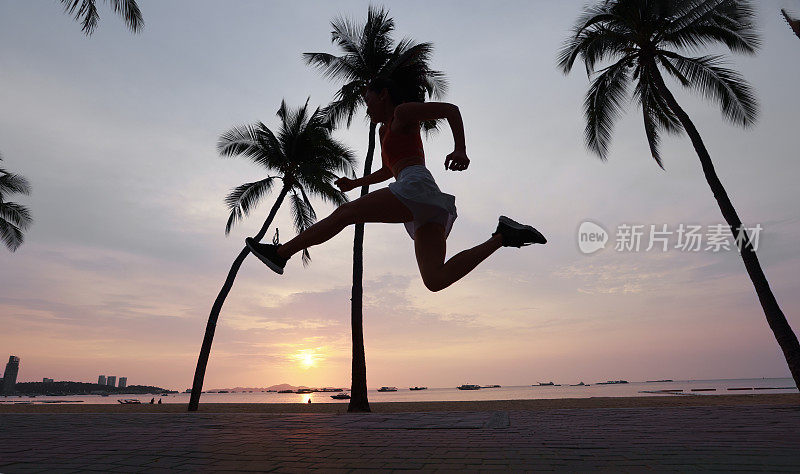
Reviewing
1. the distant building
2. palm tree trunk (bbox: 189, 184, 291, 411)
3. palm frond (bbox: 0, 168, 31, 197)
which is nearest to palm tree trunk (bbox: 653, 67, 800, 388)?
palm tree trunk (bbox: 189, 184, 291, 411)

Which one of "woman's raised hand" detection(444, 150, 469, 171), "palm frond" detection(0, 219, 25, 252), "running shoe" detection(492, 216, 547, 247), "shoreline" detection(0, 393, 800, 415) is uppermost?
"palm frond" detection(0, 219, 25, 252)

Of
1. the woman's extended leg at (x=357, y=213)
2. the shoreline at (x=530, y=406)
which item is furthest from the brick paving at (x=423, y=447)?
the shoreline at (x=530, y=406)

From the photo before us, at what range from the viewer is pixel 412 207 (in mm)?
3090

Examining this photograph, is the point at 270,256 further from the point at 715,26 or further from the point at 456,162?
the point at 715,26

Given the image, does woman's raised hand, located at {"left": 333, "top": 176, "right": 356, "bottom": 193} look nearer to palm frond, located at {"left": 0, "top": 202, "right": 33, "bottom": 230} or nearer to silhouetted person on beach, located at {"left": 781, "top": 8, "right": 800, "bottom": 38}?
silhouetted person on beach, located at {"left": 781, "top": 8, "right": 800, "bottom": 38}

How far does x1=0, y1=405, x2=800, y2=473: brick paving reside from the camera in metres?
2.22

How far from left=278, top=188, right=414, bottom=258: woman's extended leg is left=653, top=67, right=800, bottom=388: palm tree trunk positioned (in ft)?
38.8

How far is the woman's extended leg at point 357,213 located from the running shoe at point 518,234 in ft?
2.75

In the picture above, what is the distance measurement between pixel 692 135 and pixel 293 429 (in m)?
13.6

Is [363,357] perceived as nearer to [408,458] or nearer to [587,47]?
[587,47]

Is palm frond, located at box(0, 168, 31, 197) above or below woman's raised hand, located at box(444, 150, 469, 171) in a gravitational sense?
above

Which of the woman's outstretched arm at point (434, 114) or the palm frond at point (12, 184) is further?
the palm frond at point (12, 184)

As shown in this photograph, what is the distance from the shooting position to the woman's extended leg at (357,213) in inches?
120

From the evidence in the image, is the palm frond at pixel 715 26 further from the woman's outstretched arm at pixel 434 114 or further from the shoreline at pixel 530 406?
the woman's outstretched arm at pixel 434 114
